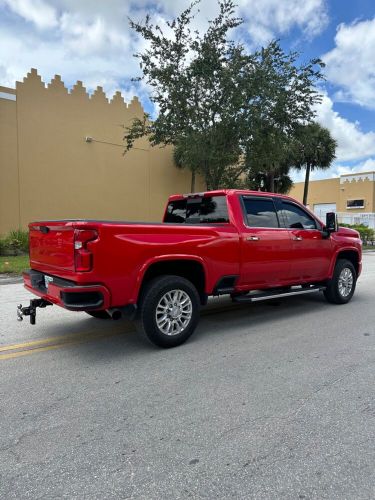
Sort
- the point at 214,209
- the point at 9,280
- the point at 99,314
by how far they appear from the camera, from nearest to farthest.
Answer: the point at 99,314 < the point at 214,209 < the point at 9,280

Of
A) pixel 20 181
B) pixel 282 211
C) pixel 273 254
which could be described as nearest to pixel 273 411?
pixel 273 254

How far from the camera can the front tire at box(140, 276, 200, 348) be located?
15.7ft

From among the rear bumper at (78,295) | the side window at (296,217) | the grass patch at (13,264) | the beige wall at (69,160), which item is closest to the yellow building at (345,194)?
the beige wall at (69,160)

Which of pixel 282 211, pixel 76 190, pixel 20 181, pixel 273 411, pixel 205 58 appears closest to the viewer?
pixel 273 411

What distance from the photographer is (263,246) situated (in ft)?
19.9

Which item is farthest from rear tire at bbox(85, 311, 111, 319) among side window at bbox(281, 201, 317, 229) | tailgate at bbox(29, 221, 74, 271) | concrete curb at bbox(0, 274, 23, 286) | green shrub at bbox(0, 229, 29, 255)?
green shrub at bbox(0, 229, 29, 255)

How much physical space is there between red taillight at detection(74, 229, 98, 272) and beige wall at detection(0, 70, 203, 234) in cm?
1514

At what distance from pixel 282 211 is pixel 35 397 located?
4.60 meters

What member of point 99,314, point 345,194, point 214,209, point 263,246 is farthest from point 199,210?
point 345,194

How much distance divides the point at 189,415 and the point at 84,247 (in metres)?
1.98

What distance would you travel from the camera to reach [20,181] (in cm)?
1806

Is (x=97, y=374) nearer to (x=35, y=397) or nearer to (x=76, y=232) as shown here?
(x=35, y=397)

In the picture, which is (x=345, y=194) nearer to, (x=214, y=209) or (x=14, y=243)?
(x=14, y=243)

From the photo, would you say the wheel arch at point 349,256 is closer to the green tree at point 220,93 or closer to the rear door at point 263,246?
the rear door at point 263,246
